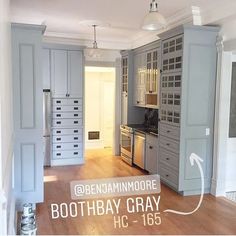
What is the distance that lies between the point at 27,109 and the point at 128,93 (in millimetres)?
3214

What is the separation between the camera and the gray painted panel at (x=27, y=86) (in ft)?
12.0

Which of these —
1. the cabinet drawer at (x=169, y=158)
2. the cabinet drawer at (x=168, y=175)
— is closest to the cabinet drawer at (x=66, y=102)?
the cabinet drawer at (x=169, y=158)

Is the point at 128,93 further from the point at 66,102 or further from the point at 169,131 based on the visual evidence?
the point at 169,131

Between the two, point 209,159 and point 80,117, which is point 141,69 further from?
point 209,159

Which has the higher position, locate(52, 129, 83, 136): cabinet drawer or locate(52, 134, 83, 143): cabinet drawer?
locate(52, 129, 83, 136): cabinet drawer

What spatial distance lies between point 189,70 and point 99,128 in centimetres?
430

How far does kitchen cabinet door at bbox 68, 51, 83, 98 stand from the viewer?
6.05 metres

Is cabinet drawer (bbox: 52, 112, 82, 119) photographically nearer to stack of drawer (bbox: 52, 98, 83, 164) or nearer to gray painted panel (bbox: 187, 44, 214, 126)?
stack of drawer (bbox: 52, 98, 83, 164)

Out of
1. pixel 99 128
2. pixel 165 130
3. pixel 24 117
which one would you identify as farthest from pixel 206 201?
pixel 99 128

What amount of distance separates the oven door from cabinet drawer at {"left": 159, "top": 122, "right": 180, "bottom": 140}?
1385 mm

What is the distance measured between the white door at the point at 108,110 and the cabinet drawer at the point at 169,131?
133 inches

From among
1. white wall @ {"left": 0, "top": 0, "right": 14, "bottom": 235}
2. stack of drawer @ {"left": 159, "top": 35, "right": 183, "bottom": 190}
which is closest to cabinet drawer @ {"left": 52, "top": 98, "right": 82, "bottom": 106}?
stack of drawer @ {"left": 159, "top": 35, "right": 183, "bottom": 190}

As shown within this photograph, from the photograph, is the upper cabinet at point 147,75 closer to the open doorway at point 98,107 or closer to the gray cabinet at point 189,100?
the gray cabinet at point 189,100

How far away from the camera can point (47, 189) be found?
4.57 m
